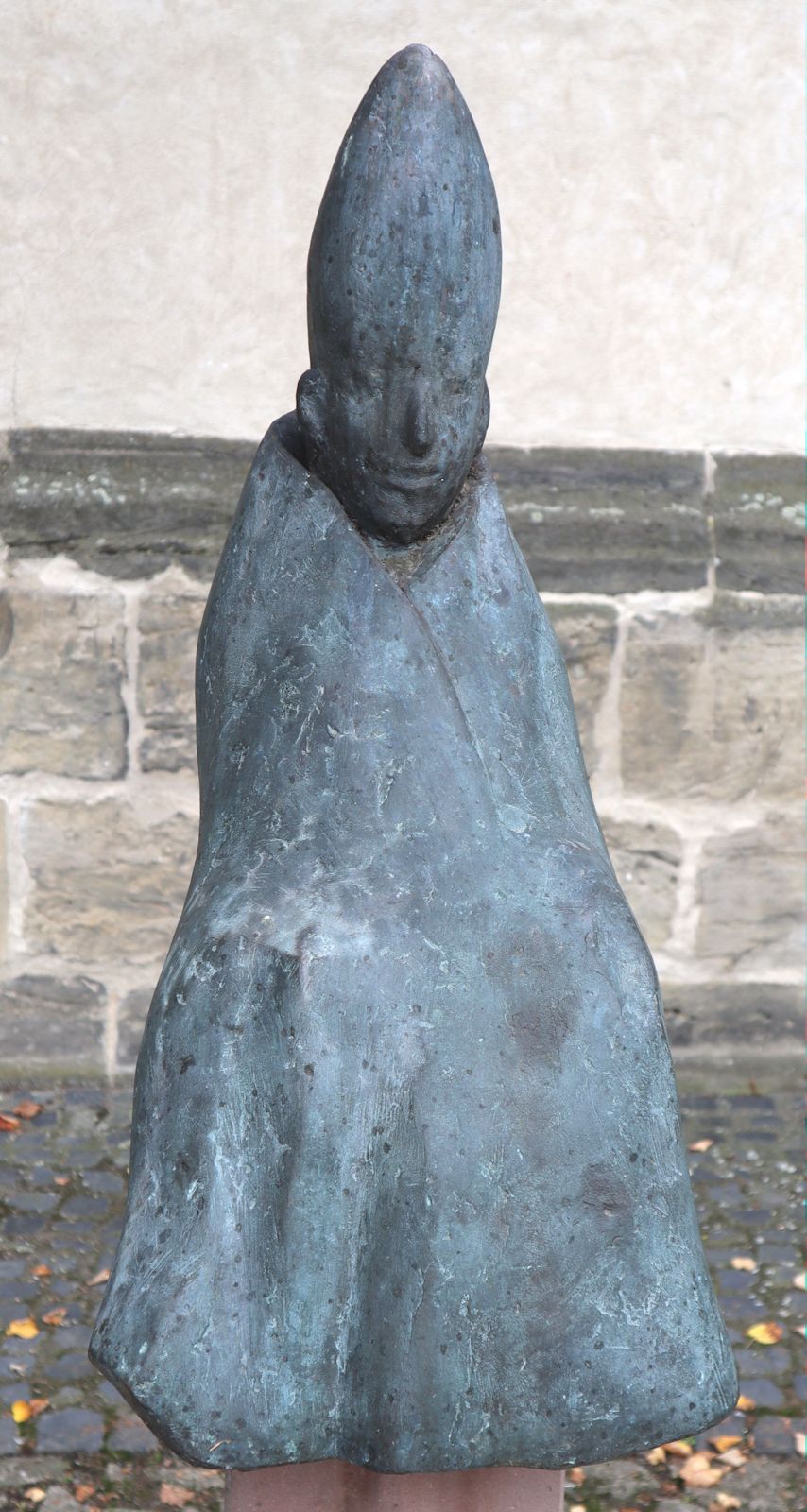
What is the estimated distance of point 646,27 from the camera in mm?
4203

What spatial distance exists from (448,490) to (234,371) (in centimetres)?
251

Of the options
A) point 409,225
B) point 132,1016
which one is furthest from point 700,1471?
point 409,225

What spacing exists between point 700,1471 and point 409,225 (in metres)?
2.22

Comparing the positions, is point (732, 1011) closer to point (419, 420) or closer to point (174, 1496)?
point (174, 1496)

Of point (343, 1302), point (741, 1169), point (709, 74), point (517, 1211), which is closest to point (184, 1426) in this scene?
point (343, 1302)

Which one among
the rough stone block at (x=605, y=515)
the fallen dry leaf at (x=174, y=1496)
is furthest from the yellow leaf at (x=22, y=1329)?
the rough stone block at (x=605, y=515)

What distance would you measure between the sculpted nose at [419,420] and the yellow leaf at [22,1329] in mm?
2200

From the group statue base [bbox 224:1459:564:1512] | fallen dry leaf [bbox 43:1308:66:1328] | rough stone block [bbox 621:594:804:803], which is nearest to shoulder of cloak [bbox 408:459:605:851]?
statue base [bbox 224:1459:564:1512]

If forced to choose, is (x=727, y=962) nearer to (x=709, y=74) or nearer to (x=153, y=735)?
(x=153, y=735)

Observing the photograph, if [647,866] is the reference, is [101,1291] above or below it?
below

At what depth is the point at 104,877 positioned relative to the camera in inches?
176

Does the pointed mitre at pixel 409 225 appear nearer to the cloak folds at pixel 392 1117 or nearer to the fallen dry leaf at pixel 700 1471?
the cloak folds at pixel 392 1117

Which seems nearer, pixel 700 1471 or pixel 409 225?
pixel 409 225

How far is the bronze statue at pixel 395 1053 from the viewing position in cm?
174
